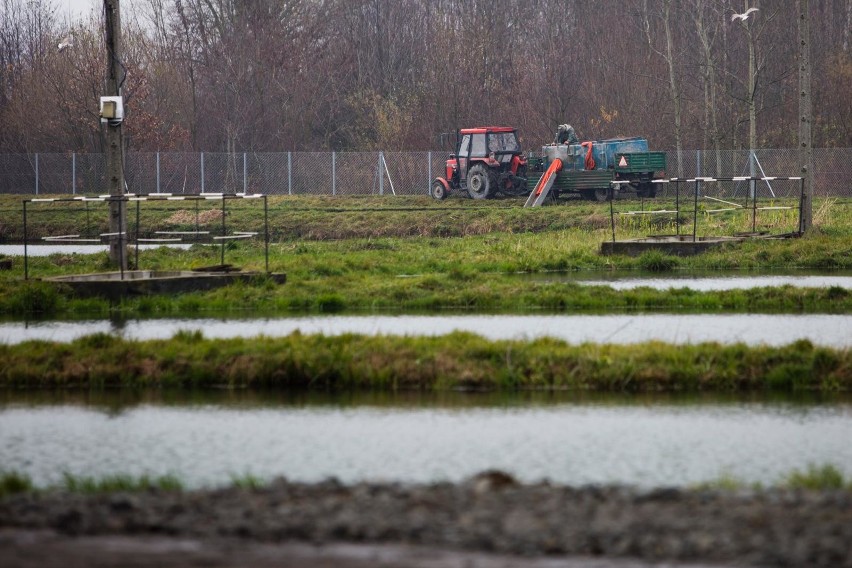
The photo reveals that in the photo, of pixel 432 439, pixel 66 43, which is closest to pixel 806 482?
pixel 432 439

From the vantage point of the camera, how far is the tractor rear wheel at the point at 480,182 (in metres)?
50.1

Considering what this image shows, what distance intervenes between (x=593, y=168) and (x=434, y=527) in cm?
4263

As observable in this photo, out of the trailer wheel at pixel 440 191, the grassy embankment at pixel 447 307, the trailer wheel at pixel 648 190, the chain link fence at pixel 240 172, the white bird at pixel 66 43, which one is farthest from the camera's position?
the chain link fence at pixel 240 172

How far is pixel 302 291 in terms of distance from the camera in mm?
20812

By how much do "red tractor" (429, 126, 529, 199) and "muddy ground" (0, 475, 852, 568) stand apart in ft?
139

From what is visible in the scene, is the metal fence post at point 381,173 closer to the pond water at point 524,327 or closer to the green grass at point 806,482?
the pond water at point 524,327

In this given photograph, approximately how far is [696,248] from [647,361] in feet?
49.0

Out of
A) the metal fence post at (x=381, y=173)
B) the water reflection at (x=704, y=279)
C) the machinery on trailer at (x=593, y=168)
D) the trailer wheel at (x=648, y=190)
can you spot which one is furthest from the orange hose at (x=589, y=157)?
the water reflection at (x=704, y=279)

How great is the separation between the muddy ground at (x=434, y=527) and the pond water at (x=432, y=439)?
38.0 inches

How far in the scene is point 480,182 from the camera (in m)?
50.2

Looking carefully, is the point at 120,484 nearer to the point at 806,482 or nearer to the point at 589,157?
the point at 806,482

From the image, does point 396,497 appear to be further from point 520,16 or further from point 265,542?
point 520,16

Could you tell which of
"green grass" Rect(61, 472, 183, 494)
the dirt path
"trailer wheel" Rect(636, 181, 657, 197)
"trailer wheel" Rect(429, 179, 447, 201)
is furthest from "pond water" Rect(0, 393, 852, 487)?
"trailer wheel" Rect(429, 179, 447, 201)

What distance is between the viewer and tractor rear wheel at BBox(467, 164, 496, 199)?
50094mm
